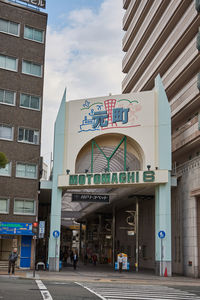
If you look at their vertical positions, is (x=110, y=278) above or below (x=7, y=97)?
below

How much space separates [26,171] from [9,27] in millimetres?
13256

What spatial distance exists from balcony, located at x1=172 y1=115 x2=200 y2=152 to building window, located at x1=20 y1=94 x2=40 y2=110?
41.2 ft

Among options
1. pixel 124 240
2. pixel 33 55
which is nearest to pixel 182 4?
pixel 33 55

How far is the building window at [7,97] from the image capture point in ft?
129

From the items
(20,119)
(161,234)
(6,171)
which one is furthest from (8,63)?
(161,234)

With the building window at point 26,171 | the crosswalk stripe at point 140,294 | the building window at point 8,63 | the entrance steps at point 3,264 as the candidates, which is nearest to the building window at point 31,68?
the building window at point 8,63

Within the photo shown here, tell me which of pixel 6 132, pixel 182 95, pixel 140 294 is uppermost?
pixel 182 95

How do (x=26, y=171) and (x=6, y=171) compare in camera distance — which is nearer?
(x=6, y=171)

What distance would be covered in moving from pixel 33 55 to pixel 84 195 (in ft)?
45.8

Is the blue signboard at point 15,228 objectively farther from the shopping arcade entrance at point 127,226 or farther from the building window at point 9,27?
the building window at point 9,27

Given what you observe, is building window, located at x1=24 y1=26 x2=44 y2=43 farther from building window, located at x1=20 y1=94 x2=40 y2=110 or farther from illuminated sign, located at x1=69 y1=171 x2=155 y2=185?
illuminated sign, located at x1=69 y1=171 x2=155 y2=185

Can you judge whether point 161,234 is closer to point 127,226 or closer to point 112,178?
point 112,178

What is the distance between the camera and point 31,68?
41.1 m

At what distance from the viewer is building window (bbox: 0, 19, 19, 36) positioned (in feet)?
133
